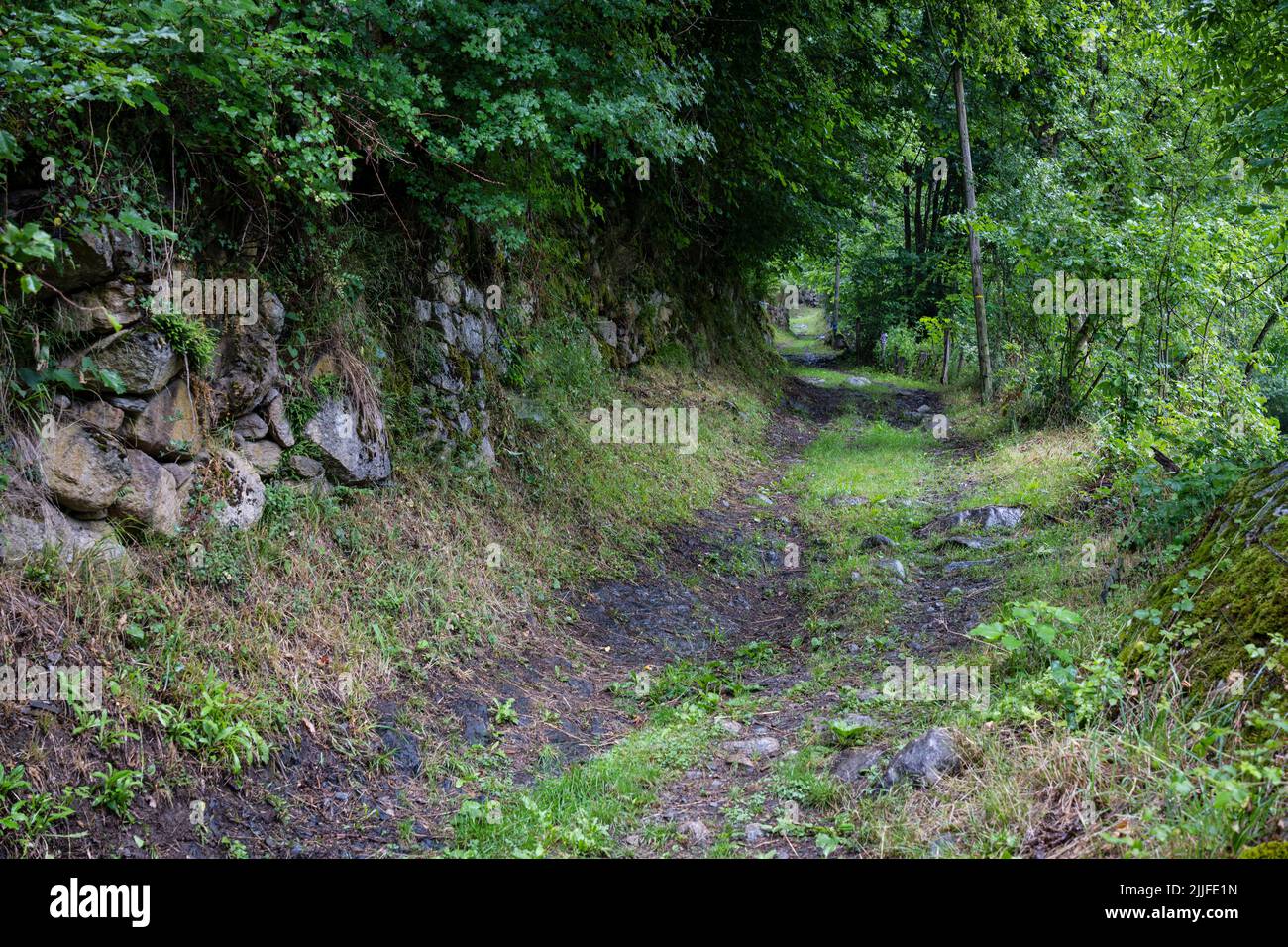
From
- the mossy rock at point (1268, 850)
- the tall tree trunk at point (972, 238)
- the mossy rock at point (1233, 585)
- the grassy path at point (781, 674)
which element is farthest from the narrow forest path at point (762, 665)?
the tall tree trunk at point (972, 238)

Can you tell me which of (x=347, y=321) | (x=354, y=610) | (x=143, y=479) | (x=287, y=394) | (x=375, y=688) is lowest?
(x=375, y=688)

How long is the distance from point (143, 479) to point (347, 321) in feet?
7.17

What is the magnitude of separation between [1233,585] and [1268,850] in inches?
62.6

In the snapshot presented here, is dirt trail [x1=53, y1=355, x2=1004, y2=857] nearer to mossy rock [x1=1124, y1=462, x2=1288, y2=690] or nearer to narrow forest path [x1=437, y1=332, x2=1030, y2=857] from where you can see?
narrow forest path [x1=437, y1=332, x2=1030, y2=857]

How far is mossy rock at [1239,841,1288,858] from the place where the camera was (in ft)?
8.16

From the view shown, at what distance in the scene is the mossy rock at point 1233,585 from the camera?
11.3ft

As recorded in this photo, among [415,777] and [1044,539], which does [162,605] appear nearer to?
[415,777]

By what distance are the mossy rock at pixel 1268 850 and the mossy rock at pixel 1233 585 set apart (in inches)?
33.9

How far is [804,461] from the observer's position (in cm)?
1355

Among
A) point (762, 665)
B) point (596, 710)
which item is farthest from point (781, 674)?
point (596, 710)

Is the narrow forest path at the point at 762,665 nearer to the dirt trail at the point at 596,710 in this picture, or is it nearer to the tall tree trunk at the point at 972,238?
the dirt trail at the point at 596,710

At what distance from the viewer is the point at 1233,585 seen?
3.73 metres

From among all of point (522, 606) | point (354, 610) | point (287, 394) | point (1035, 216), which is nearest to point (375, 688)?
point (354, 610)

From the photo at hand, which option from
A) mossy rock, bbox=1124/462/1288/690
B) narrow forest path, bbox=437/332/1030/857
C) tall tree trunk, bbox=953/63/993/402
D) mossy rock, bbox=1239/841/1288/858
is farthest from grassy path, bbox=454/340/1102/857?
tall tree trunk, bbox=953/63/993/402
